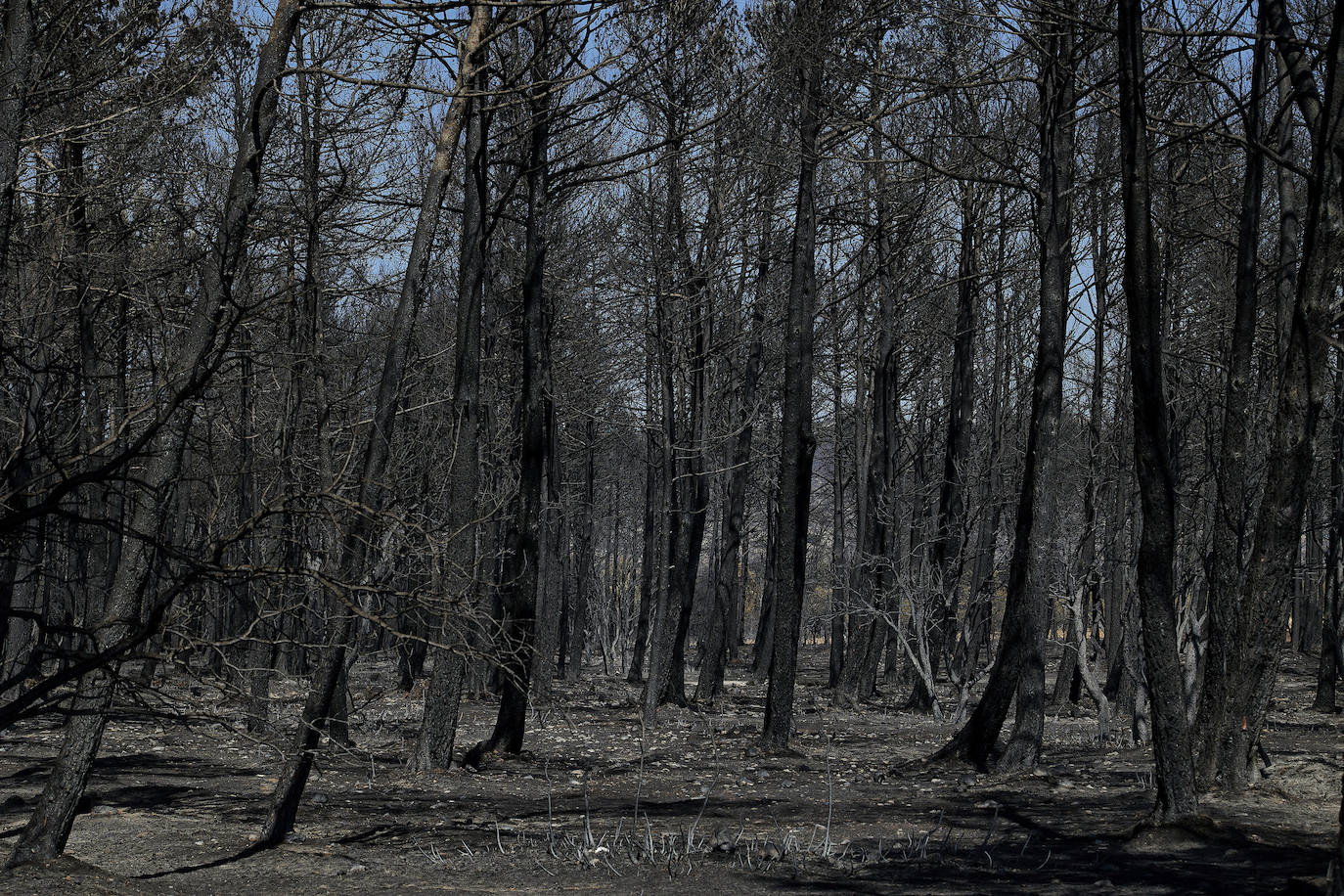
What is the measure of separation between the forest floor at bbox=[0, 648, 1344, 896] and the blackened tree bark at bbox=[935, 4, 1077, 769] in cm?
54

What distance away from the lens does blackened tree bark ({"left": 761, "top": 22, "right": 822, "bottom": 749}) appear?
1352 centimetres

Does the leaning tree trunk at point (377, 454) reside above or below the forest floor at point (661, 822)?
above

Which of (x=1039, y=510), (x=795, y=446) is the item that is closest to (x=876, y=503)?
(x=795, y=446)

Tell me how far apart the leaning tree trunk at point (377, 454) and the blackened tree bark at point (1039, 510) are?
6062 millimetres

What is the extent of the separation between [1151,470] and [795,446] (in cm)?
665

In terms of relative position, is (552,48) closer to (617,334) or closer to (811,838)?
(617,334)

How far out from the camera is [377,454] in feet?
26.1

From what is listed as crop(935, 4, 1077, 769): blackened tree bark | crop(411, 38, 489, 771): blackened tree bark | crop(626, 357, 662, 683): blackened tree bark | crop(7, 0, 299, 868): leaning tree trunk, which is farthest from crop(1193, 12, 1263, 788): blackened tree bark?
crop(626, 357, 662, 683): blackened tree bark

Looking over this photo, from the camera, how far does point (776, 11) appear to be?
14.6 meters

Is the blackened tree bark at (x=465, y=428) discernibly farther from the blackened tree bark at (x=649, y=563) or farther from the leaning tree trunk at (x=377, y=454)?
the blackened tree bark at (x=649, y=563)

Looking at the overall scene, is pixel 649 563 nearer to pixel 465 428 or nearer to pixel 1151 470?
pixel 465 428

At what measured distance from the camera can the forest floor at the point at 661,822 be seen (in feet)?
21.7

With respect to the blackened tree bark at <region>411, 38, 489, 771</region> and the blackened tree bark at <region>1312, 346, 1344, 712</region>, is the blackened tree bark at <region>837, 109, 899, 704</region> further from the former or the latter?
the blackened tree bark at <region>411, 38, 489, 771</region>

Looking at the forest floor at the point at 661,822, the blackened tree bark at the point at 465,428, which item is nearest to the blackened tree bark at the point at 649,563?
the forest floor at the point at 661,822
